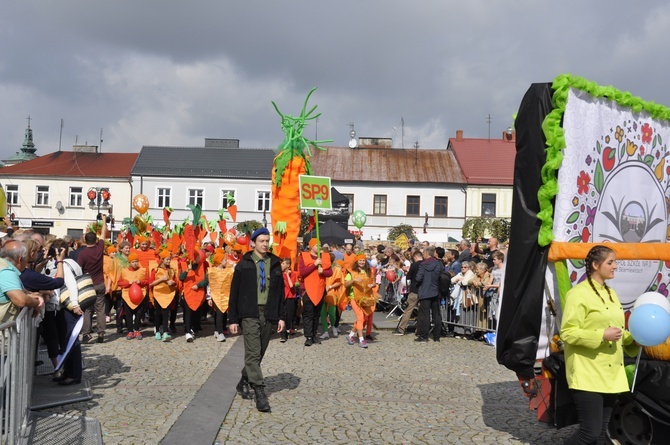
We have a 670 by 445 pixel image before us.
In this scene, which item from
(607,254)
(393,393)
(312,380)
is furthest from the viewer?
(312,380)

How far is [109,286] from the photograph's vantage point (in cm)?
1259

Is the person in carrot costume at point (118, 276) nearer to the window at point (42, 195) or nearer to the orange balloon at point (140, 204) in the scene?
the orange balloon at point (140, 204)

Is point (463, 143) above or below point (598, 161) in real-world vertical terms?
above

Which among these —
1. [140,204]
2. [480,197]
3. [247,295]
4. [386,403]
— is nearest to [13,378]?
[247,295]

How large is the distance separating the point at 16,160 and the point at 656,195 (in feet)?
279

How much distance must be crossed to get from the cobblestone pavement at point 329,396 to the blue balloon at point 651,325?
1.73 meters

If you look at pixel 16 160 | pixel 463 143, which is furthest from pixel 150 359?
pixel 16 160

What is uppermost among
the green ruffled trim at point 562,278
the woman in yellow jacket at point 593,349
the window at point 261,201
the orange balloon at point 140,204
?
the window at point 261,201

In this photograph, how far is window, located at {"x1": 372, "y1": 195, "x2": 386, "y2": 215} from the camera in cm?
5434

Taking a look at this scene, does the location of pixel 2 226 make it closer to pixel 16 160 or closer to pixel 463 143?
pixel 463 143

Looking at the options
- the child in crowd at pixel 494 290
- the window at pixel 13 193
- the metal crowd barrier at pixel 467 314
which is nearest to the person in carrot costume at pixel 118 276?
the metal crowd barrier at pixel 467 314

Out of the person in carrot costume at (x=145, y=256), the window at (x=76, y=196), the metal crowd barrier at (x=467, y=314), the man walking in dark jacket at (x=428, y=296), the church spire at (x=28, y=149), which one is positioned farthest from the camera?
the church spire at (x=28, y=149)

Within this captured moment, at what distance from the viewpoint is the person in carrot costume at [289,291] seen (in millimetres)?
12312

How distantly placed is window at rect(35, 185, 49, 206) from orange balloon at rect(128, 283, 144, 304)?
4912 cm
